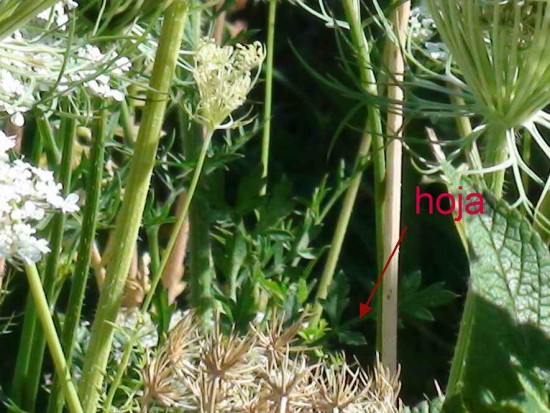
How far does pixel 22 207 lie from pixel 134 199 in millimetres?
104

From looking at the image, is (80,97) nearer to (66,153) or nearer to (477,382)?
(66,153)

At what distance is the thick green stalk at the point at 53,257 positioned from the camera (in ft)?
2.78

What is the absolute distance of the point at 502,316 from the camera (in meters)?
0.61

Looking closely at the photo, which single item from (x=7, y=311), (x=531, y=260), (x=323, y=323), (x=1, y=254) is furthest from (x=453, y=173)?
Result: (x=7, y=311)

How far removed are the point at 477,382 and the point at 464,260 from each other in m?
0.90

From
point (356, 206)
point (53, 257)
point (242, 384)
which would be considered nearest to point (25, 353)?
point (53, 257)

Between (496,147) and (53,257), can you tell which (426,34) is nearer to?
(496,147)

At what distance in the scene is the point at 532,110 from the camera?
2.36ft

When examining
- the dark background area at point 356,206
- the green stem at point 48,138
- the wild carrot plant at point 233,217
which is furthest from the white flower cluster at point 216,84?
the dark background area at point 356,206

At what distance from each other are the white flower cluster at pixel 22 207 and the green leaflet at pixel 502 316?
257 millimetres

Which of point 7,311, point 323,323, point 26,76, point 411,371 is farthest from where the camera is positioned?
point 411,371

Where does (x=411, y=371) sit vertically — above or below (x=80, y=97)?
below

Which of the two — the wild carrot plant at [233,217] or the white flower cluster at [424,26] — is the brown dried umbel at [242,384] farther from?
the white flower cluster at [424,26]

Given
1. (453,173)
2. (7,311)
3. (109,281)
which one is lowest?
(7,311)
